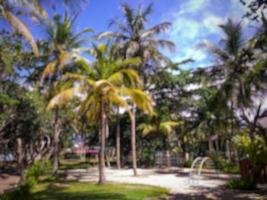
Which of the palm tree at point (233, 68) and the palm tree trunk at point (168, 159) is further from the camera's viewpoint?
the palm tree trunk at point (168, 159)

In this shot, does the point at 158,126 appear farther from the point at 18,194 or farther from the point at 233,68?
the point at 18,194

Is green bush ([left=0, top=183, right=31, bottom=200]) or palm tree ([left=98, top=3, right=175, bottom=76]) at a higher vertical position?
palm tree ([left=98, top=3, right=175, bottom=76])

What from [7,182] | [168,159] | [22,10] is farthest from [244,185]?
[168,159]

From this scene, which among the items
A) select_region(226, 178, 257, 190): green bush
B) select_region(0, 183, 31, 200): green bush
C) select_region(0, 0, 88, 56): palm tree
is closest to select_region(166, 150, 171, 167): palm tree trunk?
select_region(226, 178, 257, 190): green bush

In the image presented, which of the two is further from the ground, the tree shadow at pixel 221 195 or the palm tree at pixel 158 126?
the palm tree at pixel 158 126

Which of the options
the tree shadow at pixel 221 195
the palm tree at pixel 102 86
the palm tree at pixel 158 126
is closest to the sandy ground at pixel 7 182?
the palm tree at pixel 102 86

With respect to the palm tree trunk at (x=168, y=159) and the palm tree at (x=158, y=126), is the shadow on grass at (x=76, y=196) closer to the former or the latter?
the palm tree at (x=158, y=126)

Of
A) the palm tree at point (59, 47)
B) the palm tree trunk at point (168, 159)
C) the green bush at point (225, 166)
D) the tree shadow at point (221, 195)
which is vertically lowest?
the tree shadow at point (221, 195)

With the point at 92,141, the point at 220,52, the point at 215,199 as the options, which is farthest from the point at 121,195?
the point at 92,141

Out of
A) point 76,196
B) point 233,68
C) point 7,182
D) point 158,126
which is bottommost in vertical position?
point 76,196

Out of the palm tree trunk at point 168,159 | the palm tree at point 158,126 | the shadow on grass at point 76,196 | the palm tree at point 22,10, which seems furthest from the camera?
the palm tree trunk at point 168,159

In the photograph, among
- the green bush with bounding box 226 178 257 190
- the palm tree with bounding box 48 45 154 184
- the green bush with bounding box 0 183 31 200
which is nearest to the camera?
the green bush with bounding box 0 183 31 200

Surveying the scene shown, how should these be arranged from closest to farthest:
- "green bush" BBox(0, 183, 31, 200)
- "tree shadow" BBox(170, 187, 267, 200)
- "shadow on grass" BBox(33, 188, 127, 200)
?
1. "tree shadow" BBox(170, 187, 267, 200)
2. "shadow on grass" BBox(33, 188, 127, 200)
3. "green bush" BBox(0, 183, 31, 200)

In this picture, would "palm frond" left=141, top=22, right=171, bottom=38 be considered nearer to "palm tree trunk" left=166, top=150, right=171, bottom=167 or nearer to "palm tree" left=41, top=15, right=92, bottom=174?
"palm tree" left=41, top=15, right=92, bottom=174
